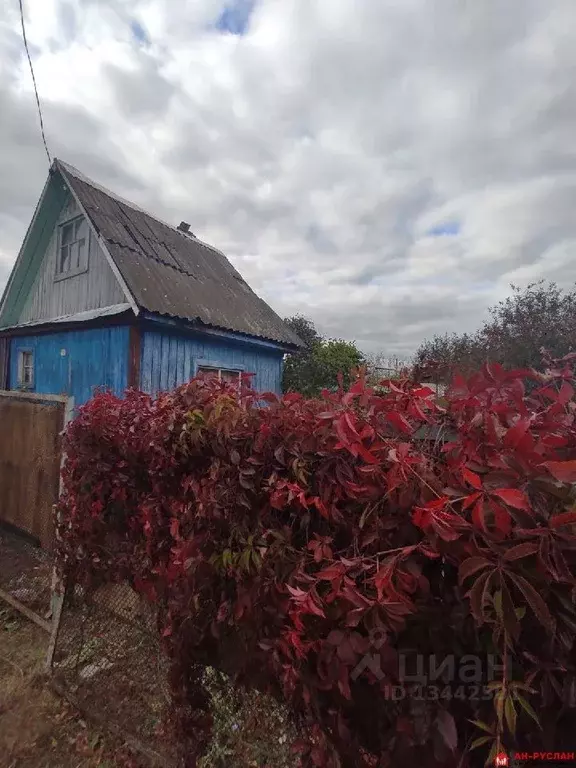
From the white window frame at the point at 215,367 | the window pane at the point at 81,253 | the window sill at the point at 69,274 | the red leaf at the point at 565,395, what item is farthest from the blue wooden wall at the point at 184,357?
the red leaf at the point at 565,395

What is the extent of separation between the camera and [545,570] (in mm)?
831

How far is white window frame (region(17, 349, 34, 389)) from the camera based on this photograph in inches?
368

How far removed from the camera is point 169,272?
8945 mm

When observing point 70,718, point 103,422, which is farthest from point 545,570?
point 70,718

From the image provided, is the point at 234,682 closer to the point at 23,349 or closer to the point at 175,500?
the point at 175,500

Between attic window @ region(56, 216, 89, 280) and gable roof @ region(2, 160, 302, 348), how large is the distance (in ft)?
2.67

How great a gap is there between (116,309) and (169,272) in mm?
2200

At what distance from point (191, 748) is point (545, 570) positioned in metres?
1.84

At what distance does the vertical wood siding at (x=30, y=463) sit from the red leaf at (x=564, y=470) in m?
3.31

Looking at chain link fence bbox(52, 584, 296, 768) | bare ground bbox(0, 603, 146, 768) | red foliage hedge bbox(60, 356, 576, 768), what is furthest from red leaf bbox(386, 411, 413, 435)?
bare ground bbox(0, 603, 146, 768)

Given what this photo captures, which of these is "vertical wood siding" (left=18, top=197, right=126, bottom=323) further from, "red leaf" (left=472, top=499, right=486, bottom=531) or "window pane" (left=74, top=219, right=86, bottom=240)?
"red leaf" (left=472, top=499, right=486, bottom=531)

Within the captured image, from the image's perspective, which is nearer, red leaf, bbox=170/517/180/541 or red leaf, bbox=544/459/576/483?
red leaf, bbox=544/459/576/483

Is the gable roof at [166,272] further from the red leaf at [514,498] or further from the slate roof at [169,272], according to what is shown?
the red leaf at [514,498]

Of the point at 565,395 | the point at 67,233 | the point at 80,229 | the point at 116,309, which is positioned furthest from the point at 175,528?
the point at 67,233
